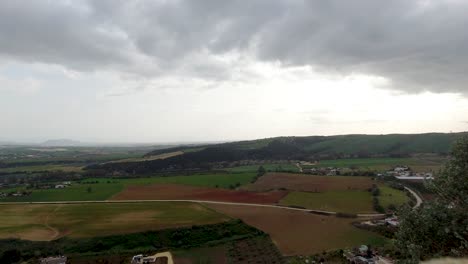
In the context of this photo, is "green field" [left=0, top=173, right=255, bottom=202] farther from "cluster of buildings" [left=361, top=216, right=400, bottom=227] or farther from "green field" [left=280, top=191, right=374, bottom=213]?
"cluster of buildings" [left=361, top=216, right=400, bottom=227]

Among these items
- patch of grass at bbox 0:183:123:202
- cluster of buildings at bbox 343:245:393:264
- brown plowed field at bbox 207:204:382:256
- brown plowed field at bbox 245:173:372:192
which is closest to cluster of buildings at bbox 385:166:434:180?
brown plowed field at bbox 245:173:372:192

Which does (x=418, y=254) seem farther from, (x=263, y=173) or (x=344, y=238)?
(x=263, y=173)

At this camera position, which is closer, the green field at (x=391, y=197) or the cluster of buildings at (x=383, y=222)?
the cluster of buildings at (x=383, y=222)

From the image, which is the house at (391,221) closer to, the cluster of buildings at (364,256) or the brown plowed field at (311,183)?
the cluster of buildings at (364,256)

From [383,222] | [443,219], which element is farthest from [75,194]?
[443,219]

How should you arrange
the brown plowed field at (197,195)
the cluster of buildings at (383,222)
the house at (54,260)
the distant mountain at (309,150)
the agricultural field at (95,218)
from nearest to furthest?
the house at (54,260), the cluster of buildings at (383,222), the agricultural field at (95,218), the brown plowed field at (197,195), the distant mountain at (309,150)

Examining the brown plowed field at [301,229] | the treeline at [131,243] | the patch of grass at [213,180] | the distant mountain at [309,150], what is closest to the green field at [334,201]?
the brown plowed field at [301,229]
